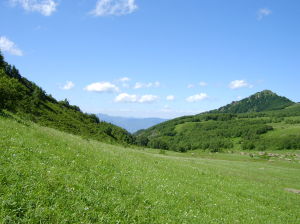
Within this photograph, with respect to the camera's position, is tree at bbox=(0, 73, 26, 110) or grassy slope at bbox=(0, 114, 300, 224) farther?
tree at bbox=(0, 73, 26, 110)

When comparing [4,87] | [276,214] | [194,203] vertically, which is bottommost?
[276,214]

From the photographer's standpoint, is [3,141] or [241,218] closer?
[3,141]

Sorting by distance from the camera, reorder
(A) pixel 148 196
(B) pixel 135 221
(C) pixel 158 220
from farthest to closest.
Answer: (A) pixel 148 196 → (C) pixel 158 220 → (B) pixel 135 221

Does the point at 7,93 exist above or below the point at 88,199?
above

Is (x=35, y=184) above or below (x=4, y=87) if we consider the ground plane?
below

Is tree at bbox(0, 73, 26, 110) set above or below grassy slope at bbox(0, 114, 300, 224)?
above

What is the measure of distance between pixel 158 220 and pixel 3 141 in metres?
9.03

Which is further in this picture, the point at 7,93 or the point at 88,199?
the point at 7,93

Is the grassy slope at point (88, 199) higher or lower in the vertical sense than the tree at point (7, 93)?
lower

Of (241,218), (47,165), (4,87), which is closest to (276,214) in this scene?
(241,218)

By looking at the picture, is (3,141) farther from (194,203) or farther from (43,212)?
(194,203)

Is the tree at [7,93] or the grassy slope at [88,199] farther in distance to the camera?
the tree at [7,93]

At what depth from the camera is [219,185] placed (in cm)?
2045

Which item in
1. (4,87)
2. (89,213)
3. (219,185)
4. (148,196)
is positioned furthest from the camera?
(4,87)
